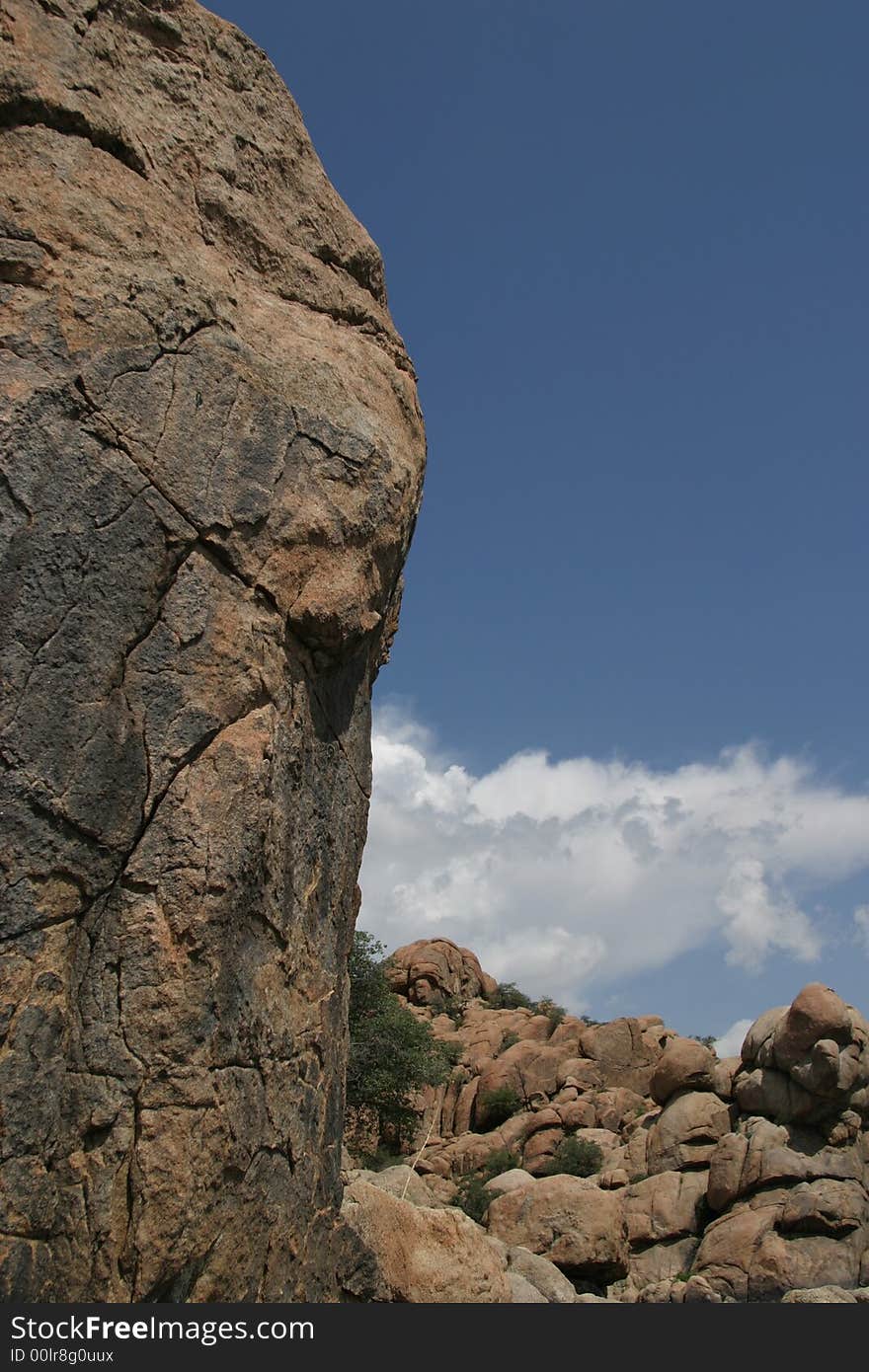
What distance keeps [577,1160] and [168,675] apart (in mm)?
29646

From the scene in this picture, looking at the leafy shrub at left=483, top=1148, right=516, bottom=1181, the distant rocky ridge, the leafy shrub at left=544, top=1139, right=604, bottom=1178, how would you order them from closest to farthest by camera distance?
1. the distant rocky ridge
2. the leafy shrub at left=544, top=1139, right=604, bottom=1178
3. the leafy shrub at left=483, top=1148, right=516, bottom=1181

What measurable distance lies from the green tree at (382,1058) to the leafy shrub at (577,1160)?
4233 mm

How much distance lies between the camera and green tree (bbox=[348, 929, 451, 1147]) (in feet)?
104

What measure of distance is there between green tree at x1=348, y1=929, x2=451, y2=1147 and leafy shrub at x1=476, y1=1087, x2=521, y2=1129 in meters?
5.42

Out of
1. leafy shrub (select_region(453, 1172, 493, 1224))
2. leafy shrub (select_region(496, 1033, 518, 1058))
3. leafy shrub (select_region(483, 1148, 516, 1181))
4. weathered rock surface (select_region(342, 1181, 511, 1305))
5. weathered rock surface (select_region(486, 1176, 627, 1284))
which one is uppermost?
leafy shrub (select_region(496, 1033, 518, 1058))

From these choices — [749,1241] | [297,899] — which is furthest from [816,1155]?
[297,899]

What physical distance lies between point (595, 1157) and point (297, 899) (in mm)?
28310

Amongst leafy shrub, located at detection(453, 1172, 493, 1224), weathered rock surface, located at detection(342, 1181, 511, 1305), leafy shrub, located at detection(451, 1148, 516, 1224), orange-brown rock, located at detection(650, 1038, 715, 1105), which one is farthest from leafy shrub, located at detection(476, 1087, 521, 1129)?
weathered rock surface, located at detection(342, 1181, 511, 1305)

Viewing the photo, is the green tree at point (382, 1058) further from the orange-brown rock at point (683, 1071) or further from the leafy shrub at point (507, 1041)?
the leafy shrub at point (507, 1041)

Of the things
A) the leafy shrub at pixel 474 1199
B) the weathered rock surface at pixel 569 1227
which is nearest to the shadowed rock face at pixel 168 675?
the weathered rock surface at pixel 569 1227

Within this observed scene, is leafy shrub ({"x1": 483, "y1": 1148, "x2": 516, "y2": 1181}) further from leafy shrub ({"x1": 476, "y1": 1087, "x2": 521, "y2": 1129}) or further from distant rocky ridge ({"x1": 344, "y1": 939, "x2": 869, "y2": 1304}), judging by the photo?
leafy shrub ({"x1": 476, "y1": 1087, "x2": 521, "y2": 1129})

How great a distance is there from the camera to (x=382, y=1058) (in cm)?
3198

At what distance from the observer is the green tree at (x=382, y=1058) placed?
104 ft

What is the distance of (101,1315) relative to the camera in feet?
15.5
